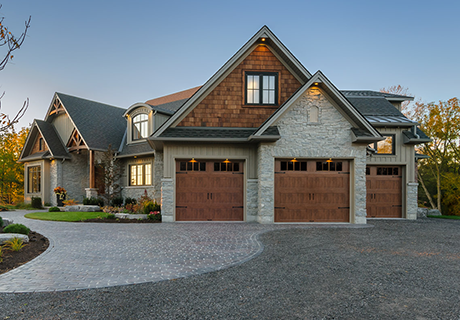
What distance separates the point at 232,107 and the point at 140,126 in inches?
323

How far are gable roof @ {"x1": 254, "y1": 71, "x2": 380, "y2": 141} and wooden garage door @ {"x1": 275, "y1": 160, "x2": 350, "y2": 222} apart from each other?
1724 mm

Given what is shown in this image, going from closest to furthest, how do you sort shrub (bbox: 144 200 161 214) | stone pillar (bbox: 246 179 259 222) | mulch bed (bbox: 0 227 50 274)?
mulch bed (bbox: 0 227 50 274), stone pillar (bbox: 246 179 259 222), shrub (bbox: 144 200 161 214)

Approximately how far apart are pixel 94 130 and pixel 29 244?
45.6 ft

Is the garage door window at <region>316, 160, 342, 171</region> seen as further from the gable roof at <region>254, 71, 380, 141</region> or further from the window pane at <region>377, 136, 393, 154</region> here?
the window pane at <region>377, 136, 393, 154</region>

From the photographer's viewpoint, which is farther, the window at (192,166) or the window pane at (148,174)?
the window pane at (148,174)

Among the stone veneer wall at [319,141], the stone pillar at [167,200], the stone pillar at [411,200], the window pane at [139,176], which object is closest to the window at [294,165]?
the stone veneer wall at [319,141]

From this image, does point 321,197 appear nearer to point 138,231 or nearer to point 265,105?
point 265,105

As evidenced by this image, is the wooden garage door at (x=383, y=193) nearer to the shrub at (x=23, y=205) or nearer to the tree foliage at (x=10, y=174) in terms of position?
the shrub at (x=23, y=205)

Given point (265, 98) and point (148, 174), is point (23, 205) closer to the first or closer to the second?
point (148, 174)

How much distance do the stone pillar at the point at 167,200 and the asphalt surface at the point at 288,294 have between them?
22.1ft

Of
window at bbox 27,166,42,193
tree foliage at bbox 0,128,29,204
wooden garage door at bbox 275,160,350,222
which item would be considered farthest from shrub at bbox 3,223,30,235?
tree foliage at bbox 0,128,29,204

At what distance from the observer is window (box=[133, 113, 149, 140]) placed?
712 inches

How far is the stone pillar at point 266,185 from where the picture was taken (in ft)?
38.4

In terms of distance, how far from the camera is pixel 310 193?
1208cm
